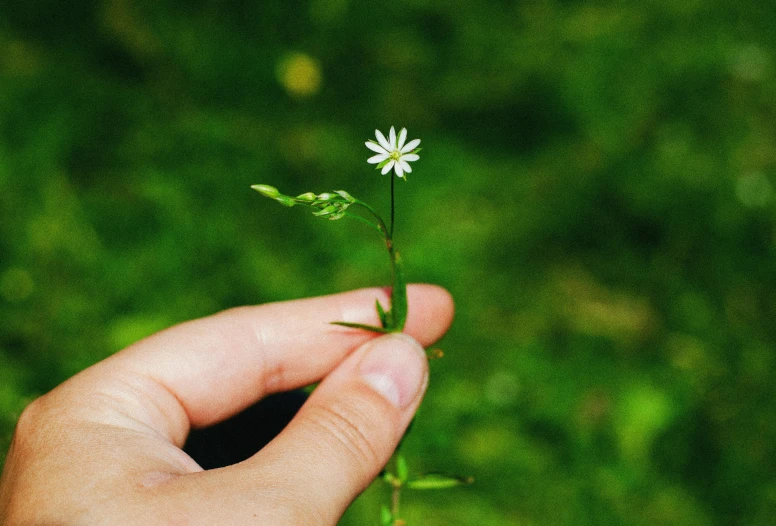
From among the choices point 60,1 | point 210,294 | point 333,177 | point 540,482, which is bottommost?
point 540,482

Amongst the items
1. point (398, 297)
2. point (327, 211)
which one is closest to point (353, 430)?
point (398, 297)

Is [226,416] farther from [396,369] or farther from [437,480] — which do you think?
[437,480]

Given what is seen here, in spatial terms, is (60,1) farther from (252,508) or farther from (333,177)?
(252,508)

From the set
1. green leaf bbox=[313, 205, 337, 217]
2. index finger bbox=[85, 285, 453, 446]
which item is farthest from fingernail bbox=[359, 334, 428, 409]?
green leaf bbox=[313, 205, 337, 217]

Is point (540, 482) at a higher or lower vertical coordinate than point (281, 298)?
lower

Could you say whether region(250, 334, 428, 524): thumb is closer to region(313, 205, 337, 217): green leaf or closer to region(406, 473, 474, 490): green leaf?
region(406, 473, 474, 490): green leaf

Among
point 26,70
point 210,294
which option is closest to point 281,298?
point 210,294
